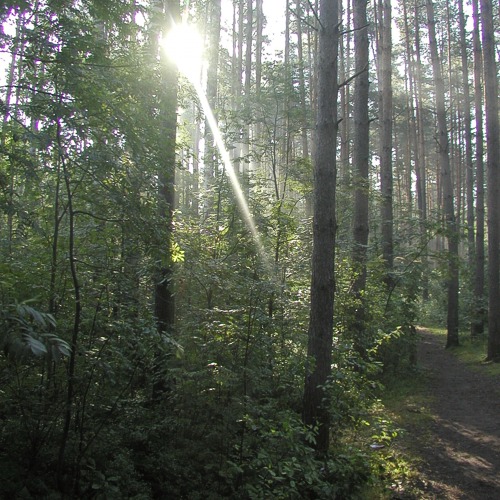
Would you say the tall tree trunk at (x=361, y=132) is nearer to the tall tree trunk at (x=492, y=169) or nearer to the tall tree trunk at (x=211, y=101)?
the tall tree trunk at (x=211, y=101)

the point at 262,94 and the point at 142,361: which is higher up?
the point at 262,94

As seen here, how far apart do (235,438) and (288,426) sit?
835 millimetres

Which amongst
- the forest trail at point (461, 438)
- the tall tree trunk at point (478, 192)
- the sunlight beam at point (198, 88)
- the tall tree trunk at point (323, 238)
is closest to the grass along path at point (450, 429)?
the forest trail at point (461, 438)

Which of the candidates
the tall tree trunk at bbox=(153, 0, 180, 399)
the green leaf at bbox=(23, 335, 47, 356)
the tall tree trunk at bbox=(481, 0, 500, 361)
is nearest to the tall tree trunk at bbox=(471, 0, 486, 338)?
the tall tree trunk at bbox=(481, 0, 500, 361)

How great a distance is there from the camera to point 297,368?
5867 millimetres

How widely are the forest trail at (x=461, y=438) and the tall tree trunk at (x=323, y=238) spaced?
150 centimetres

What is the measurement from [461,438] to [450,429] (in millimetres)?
408

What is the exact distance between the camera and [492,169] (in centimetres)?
1195

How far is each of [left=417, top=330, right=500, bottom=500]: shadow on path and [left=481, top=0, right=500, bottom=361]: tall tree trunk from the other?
147 centimetres

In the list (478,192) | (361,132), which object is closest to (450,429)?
(361,132)

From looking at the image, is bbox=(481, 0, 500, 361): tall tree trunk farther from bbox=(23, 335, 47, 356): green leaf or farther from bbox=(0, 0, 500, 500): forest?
bbox=(23, 335, 47, 356): green leaf

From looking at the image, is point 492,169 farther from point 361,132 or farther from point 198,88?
point 198,88

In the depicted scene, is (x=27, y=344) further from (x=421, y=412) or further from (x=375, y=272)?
(x=375, y=272)

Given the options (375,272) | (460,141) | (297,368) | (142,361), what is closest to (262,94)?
(375,272)
